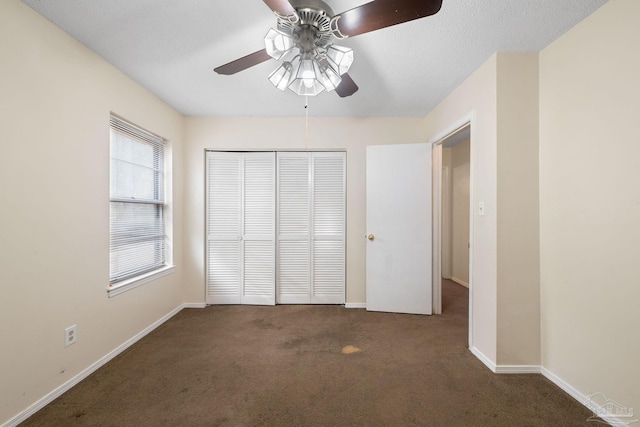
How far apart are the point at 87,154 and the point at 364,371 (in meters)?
2.59

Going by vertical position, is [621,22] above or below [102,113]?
above

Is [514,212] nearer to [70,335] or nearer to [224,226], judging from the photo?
[224,226]

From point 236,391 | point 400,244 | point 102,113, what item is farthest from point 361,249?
point 102,113

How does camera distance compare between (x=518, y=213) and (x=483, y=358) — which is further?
(x=483, y=358)

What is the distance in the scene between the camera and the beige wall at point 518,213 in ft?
5.85

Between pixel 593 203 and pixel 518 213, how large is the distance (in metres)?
0.39

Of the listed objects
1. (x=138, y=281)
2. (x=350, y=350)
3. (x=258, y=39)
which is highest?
(x=258, y=39)

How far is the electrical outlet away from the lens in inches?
63.5

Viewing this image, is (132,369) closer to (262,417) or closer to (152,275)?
(152,275)

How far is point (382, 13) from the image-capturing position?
1.05 meters

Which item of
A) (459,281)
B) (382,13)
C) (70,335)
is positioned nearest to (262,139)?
(382,13)

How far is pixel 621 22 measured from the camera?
1322mm

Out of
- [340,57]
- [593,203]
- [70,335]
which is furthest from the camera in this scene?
[70,335]

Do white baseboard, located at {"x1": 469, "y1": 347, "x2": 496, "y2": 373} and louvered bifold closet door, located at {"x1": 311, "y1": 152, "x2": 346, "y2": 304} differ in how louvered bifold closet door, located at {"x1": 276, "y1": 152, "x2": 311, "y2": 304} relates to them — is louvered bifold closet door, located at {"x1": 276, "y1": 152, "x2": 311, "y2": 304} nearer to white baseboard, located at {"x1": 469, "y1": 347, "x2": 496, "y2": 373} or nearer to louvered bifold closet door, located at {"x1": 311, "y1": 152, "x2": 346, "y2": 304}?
louvered bifold closet door, located at {"x1": 311, "y1": 152, "x2": 346, "y2": 304}
